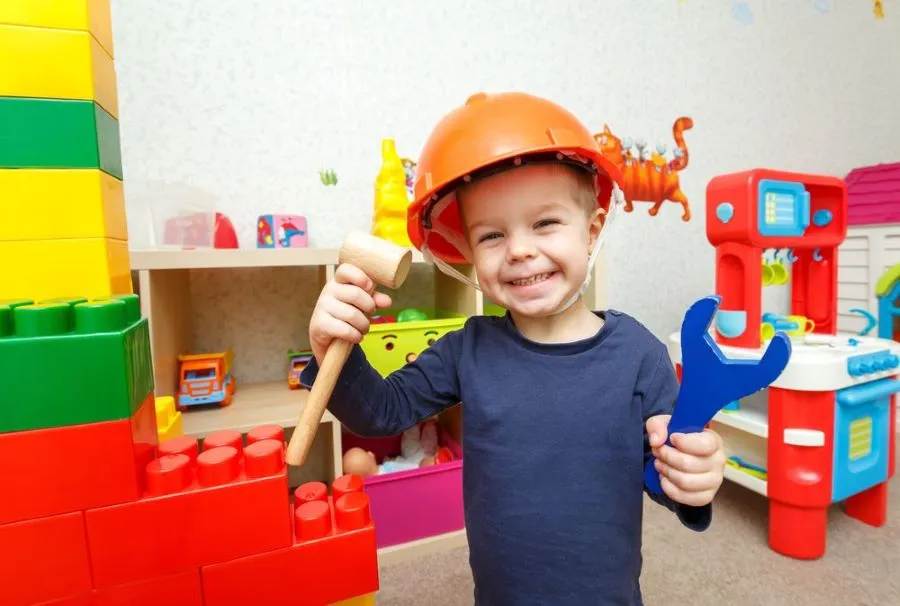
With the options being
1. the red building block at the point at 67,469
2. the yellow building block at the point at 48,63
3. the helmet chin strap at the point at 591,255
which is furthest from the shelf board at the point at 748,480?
the yellow building block at the point at 48,63

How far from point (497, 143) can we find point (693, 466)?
35 centimetres

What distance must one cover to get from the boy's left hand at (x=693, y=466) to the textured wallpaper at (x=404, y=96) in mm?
1112

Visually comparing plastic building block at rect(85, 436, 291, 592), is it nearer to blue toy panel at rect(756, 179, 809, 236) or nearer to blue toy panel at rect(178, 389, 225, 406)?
blue toy panel at rect(178, 389, 225, 406)

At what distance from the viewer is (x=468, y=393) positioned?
0.65 m

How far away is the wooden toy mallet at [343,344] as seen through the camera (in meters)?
0.44

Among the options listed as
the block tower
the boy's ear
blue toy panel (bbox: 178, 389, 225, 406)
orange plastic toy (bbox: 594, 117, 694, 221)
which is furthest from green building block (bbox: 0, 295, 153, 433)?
orange plastic toy (bbox: 594, 117, 694, 221)

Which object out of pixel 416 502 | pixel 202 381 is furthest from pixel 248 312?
pixel 416 502

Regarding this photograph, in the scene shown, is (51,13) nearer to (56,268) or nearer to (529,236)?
(56,268)

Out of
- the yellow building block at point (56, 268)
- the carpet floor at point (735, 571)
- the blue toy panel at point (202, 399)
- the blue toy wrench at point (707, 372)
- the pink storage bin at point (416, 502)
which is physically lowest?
the carpet floor at point (735, 571)

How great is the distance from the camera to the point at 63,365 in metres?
0.38

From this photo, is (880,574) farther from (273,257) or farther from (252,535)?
(273,257)

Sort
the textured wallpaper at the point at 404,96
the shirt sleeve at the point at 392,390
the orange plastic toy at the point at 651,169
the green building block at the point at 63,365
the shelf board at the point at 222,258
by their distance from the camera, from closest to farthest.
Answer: the green building block at the point at 63,365
the shirt sleeve at the point at 392,390
the shelf board at the point at 222,258
the textured wallpaper at the point at 404,96
the orange plastic toy at the point at 651,169

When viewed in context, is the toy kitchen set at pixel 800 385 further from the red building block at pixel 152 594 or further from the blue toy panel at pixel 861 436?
the red building block at pixel 152 594

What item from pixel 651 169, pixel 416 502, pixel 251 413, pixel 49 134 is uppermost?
pixel 651 169
